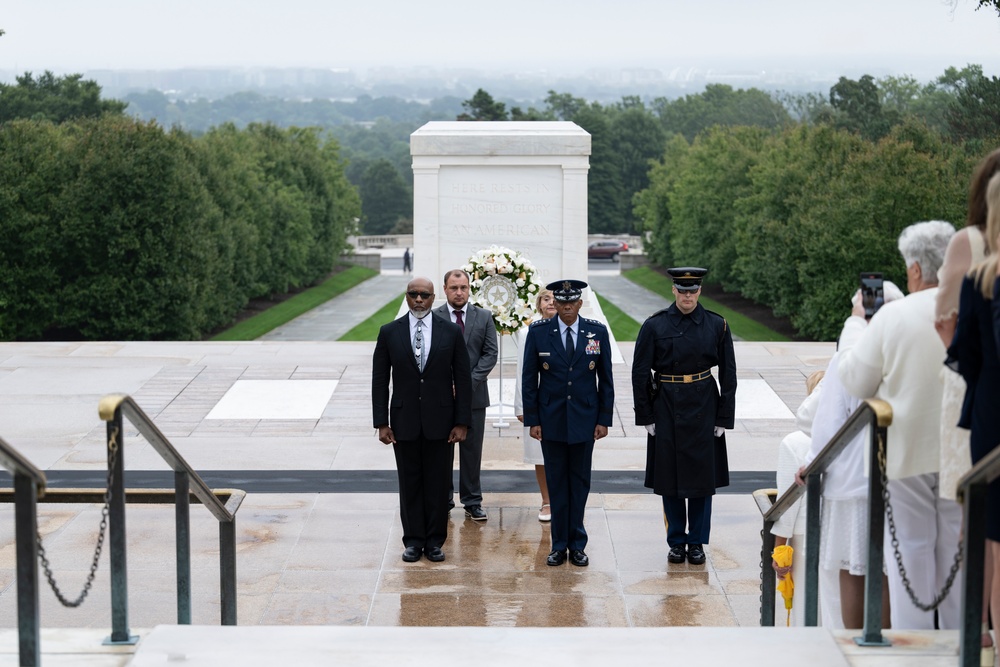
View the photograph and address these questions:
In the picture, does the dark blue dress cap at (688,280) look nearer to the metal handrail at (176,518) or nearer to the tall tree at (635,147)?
the metal handrail at (176,518)

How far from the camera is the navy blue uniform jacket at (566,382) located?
7602 mm

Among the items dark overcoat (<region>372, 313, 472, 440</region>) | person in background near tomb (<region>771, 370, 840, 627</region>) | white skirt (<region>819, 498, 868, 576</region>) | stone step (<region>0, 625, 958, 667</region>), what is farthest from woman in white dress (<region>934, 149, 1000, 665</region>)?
dark overcoat (<region>372, 313, 472, 440</region>)

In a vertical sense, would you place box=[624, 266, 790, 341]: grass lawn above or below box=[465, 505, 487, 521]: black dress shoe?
below

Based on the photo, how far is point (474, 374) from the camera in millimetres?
8711

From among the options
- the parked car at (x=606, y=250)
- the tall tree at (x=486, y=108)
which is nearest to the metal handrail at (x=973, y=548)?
the parked car at (x=606, y=250)

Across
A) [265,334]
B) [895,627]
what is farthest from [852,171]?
[895,627]

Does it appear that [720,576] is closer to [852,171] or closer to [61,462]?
[61,462]

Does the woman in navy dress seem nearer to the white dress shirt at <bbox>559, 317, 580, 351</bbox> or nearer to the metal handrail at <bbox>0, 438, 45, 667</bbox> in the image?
the metal handrail at <bbox>0, 438, 45, 667</bbox>

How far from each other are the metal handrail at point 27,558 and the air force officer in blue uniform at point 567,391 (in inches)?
157

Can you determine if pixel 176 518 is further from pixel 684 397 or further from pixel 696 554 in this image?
pixel 696 554

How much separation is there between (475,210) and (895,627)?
1253 cm

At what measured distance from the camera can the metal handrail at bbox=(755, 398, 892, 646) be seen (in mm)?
4371

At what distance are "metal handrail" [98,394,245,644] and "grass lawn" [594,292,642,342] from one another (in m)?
26.8

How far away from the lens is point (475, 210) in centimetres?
1691
